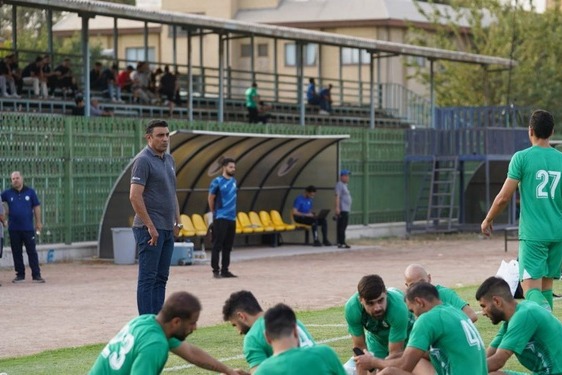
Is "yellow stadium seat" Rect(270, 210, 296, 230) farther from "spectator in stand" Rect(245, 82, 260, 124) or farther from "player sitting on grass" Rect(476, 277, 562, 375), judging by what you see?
→ "player sitting on grass" Rect(476, 277, 562, 375)

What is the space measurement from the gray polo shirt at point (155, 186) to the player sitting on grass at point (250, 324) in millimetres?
4489

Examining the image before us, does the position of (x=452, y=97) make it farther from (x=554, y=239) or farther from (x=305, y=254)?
(x=554, y=239)

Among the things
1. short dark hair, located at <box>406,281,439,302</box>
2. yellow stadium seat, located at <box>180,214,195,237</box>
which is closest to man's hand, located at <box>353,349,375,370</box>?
short dark hair, located at <box>406,281,439,302</box>

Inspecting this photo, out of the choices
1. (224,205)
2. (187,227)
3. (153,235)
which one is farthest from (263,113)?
(153,235)

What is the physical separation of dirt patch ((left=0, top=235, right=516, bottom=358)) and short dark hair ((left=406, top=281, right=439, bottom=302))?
568 centimetres

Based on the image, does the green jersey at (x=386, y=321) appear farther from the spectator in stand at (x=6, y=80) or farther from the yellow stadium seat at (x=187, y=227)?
the spectator in stand at (x=6, y=80)

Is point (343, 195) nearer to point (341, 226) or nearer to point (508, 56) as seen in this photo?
point (341, 226)

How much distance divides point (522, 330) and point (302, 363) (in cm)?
262

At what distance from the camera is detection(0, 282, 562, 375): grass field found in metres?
11.9

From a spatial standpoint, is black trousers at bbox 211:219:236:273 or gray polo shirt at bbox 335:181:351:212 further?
gray polo shirt at bbox 335:181:351:212

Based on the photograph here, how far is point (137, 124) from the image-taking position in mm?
28609

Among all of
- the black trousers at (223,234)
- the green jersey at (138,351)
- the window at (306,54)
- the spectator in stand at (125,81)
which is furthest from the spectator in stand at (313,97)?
the green jersey at (138,351)

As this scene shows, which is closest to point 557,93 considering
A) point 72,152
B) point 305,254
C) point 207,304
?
point 305,254

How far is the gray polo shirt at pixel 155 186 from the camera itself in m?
13.1
